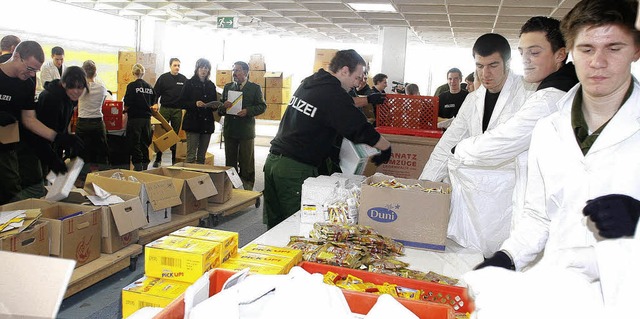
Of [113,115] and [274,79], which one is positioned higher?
[274,79]

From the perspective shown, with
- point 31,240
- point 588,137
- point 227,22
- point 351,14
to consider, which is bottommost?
point 31,240

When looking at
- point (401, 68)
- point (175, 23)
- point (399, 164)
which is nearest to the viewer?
point (399, 164)

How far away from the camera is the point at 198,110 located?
19.6 ft

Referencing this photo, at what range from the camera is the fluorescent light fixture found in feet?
26.5

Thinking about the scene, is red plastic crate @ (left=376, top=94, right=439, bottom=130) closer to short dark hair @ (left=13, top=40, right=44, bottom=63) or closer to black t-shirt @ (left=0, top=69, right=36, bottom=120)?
short dark hair @ (left=13, top=40, right=44, bottom=63)

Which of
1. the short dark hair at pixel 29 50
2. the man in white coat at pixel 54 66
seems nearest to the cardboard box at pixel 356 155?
the short dark hair at pixel 29 50

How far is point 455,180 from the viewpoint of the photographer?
7.76ft

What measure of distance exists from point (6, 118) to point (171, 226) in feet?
4.66

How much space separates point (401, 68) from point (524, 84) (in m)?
8.66

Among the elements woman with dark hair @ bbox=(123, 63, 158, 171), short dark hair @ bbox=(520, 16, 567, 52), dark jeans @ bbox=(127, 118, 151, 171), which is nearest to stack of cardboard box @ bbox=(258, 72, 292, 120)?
woman with dark hair @ bbox=(123, 63, 158, 171)

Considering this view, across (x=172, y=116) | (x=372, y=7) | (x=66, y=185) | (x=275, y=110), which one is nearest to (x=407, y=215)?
(x=66, y=185)

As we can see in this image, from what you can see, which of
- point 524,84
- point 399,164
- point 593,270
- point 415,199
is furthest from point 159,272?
point 399,164

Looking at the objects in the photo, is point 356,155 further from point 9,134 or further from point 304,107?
point 9,134

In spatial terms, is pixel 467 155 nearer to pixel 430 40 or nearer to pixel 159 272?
pixel 159 272
